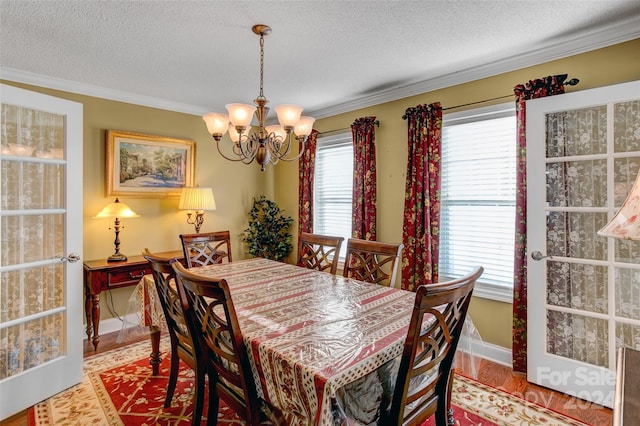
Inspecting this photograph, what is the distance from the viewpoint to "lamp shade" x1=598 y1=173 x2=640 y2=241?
0.95 metres

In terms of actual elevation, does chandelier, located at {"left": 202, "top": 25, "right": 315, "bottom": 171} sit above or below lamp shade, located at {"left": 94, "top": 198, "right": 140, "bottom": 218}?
above

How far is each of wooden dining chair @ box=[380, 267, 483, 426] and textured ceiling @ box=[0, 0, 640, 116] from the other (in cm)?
165

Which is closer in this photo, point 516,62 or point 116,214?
point 516,62

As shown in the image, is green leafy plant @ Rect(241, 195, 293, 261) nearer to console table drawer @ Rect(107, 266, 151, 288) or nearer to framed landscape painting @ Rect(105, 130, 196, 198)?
framed landscape painting @ Rect(105, 130, 196, 198)

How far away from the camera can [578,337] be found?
2.29 m

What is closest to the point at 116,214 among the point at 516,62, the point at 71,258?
the point at 71,258

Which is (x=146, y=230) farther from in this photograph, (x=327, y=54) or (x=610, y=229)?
(x=610, y=229)

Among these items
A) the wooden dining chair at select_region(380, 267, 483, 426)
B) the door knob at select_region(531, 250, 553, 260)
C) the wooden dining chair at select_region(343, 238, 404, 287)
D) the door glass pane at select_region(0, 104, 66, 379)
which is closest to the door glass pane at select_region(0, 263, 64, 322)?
the door glass pane at select_region(0, 104, 66, 379)

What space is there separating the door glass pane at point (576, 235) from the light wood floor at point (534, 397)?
3.18 ft

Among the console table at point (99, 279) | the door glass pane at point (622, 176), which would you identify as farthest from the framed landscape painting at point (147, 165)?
the door glass pane at point (622, 176)

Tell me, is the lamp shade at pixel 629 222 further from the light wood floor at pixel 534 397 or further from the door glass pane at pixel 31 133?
the door glass pane at pixel 31 133

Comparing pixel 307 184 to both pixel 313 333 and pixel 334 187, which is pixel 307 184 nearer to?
pixel 334 187

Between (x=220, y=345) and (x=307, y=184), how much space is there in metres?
2.82

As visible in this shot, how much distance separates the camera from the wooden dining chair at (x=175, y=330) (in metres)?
1.71
